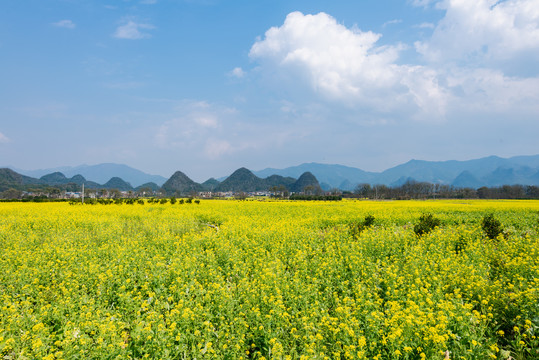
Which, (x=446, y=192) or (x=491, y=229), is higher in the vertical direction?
(x=446, y=192)

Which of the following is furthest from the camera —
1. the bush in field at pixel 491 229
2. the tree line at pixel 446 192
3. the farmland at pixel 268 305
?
the tree line at pixel 446 192

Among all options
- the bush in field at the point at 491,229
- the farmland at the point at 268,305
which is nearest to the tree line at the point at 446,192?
the bush in field at the point at 491,229

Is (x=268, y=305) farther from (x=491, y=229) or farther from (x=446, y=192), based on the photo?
(x=446, y=192)

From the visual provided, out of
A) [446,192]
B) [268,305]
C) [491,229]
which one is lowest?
[268,305]

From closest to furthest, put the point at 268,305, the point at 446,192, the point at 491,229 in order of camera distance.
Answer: the point at 268,305 < the point at 491,229 < the point at 446,192

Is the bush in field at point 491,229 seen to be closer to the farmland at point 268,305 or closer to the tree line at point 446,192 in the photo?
the farmland at point 268,305

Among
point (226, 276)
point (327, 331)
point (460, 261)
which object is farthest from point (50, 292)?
point (460, 261)

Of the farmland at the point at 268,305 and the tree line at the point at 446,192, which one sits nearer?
the farmland at the point at 268,305

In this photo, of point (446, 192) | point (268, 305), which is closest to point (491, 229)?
point (268, 305)

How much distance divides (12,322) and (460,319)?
26.9 ft

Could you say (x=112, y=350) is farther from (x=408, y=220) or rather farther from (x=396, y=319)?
(x=408, y=220)

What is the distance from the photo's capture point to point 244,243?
1205cm

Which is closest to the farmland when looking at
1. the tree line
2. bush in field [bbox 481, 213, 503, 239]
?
bush in field [bbox 481, 213, 503, 239]

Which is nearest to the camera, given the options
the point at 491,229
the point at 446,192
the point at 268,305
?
the point at 268,305
